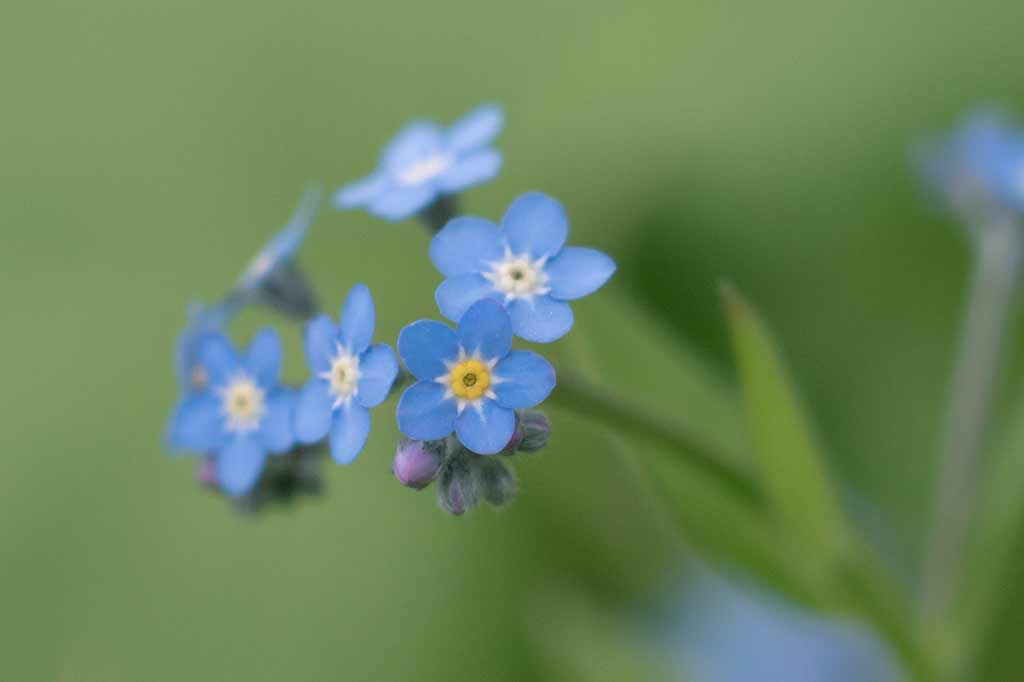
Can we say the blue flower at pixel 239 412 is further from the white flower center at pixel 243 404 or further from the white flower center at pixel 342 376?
the white flower center at pixel 342 376

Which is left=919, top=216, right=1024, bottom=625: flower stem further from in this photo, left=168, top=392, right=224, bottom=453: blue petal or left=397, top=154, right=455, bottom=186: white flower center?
left=168, top=392, right=224, bottom=453: blue petal

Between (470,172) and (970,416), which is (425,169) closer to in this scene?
(470,172)

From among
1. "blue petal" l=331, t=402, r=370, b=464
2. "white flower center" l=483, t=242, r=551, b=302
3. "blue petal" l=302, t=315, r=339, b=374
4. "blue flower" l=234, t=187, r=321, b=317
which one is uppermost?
"blue flower" l=234, t=187, r=321, b=317

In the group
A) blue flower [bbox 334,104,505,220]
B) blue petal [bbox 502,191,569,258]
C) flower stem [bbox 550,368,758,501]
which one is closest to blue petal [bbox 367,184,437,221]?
blue flower [bbox 334,104,505,220]

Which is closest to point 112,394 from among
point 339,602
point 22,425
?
point 22,425

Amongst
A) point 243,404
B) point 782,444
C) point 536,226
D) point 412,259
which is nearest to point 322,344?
point 243,404

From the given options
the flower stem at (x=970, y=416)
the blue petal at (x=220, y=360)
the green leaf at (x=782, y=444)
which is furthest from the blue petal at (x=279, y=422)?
the flower stem at (x=970, y=416)
